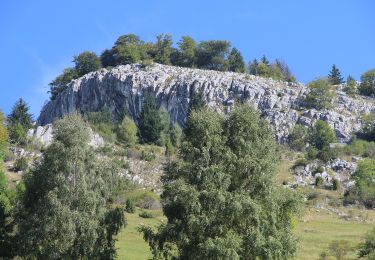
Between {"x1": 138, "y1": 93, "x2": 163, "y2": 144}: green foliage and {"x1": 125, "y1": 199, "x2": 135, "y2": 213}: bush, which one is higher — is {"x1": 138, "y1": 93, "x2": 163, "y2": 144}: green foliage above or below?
above

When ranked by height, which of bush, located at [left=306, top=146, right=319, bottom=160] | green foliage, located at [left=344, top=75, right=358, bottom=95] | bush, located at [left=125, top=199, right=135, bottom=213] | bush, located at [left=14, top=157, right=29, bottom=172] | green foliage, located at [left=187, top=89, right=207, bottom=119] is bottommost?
bush, located at [left=125, top=199, right=135, bottom=213]

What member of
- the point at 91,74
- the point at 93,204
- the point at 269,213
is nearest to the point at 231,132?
the point at 269,213

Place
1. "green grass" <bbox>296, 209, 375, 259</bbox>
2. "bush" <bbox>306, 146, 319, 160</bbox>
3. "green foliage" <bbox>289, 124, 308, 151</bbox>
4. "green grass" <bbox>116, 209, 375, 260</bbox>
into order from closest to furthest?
"green grass" <bbox>116, 209, 375, 260</bbox>
"green grass" <bbox>296, 209, 375, 259</bbox>
"bush" <bbox>306, 146, 319, 160</bbox>
"green foliage" <bbox>289, 124, 308, 151</bbox>

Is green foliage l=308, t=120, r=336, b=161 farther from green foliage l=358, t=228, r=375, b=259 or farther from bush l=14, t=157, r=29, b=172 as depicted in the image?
green foliage l=358, t=228, r=375, b=259

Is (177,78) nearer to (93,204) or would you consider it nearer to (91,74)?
(91,74)

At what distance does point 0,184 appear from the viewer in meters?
46.1

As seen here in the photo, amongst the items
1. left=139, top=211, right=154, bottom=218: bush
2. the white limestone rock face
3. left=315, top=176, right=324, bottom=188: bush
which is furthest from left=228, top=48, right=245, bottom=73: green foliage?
left=139, top=211, right=154, bottom=218: bush

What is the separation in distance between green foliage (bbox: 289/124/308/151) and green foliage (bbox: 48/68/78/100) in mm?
61450

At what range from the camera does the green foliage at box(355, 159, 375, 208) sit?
74812 millimetres

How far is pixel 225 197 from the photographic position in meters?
33.2

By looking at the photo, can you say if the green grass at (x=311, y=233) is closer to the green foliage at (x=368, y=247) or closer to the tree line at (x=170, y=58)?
the green foliage at (x=368, y=247)

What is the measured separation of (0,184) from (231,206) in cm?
2080

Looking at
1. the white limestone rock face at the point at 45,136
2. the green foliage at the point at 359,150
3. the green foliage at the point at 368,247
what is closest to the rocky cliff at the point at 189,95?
the green foliage at the point at 359,150

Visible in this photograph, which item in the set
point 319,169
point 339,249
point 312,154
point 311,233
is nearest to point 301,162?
point 312,154
